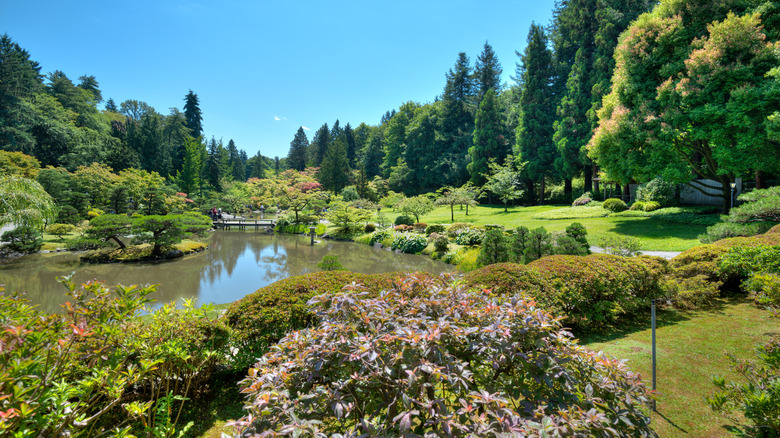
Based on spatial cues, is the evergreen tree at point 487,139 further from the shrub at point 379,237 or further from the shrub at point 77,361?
the shrub at point 77,361

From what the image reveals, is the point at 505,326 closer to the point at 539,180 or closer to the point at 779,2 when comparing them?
the point at 779,2

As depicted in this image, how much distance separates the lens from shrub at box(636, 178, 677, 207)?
52.4 feet

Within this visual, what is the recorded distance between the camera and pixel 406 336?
61.1 inches

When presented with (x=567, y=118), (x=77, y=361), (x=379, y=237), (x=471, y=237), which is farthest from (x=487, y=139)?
(x=77, y=361)

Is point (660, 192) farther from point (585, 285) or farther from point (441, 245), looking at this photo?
point (585, 285)

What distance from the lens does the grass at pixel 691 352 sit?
238 centimetres

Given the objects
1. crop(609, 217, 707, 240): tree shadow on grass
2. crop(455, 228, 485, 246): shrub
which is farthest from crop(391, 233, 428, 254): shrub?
crop(609, 217, 707, 240): tree shadow on grass

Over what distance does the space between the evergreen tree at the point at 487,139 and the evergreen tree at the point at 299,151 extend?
39.4 metres

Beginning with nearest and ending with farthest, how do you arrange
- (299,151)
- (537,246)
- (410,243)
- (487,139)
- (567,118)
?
(537,246) < (410,243) < (567,118) < (487,139) < (299,151)

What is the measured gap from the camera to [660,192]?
1636 cm

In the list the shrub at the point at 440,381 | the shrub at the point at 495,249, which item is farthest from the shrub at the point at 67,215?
the shrub at the point at 440,381

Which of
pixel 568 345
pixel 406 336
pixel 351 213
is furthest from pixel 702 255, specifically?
pixel 351 213

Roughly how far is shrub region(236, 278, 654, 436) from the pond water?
6580 mm

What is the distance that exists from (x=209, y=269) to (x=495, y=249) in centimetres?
948
